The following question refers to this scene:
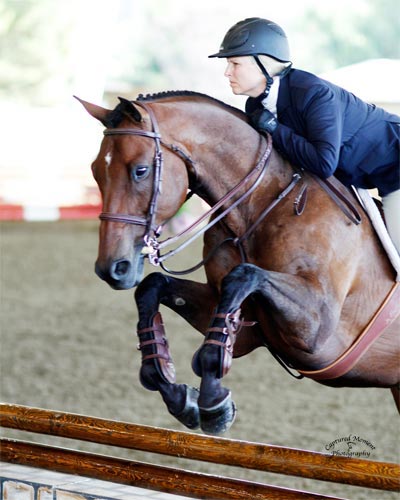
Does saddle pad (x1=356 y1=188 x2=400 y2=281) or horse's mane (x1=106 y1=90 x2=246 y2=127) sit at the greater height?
horse's mane (x1=106 y1=90 x2=246 y2=127)

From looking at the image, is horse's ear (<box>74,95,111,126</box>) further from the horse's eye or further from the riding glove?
the riding glove

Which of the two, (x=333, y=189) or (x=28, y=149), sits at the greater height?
(x=333, y=189)

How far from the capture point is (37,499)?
2240 millimetres

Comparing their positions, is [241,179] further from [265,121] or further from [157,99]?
[157,99]

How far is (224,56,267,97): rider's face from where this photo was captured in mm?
1757

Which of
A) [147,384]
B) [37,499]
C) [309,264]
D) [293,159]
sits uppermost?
[293,159]

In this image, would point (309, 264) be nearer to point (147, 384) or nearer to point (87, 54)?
point (147, 384)

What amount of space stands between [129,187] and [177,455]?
689mm

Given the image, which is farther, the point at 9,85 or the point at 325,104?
the point at 9,85

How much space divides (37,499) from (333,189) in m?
1.20

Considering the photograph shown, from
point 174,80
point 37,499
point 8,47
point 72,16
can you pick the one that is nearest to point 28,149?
point 174,80

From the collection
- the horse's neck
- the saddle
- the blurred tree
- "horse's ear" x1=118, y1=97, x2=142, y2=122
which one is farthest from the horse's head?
the blurred tree

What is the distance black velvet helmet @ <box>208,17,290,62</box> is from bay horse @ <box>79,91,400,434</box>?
0.44 feet

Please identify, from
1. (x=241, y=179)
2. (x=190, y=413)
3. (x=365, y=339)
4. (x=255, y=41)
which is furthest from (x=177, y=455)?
(x=255, y=41)
